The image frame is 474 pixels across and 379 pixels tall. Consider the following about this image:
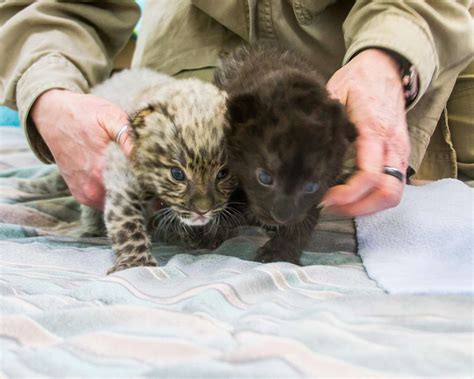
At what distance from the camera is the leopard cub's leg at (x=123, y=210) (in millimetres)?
1940

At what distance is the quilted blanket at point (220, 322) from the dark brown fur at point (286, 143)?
8.1 inches

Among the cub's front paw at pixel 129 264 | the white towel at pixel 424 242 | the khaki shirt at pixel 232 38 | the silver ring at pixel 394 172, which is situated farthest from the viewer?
the khaki shirt at pixel 232 38

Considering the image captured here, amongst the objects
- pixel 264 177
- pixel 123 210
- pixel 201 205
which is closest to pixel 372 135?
pixel 264 177

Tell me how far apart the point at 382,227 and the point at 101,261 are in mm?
1065

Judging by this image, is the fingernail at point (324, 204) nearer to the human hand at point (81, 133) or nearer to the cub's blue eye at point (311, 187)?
the cub's blue eye at point (311, 187)

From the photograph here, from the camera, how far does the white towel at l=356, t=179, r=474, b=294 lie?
1496 millimetres

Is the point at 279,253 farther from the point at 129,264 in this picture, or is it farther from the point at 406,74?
the point at 406,74

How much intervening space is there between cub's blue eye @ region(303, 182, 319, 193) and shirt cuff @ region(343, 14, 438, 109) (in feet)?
1.93

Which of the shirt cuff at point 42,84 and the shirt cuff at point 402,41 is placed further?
the shirt cuff at point 42,84

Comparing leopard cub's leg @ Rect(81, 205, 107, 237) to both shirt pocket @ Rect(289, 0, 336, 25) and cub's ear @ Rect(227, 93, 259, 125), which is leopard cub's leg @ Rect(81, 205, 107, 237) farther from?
shirt pocket @ Rect(289, 0, 336, 25)

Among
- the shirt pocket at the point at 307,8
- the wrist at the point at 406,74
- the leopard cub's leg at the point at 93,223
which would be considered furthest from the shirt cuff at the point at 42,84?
the wrist at the point at 406,74

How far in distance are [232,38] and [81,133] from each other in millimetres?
972

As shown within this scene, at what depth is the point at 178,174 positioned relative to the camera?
5.96 feet

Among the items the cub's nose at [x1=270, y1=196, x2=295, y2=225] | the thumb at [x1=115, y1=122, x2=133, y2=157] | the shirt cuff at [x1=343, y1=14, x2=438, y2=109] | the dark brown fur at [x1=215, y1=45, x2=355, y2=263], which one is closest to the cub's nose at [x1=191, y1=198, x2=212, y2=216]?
the dark brown fur at [x1=215, y1=45, x2=355, y2=263]
